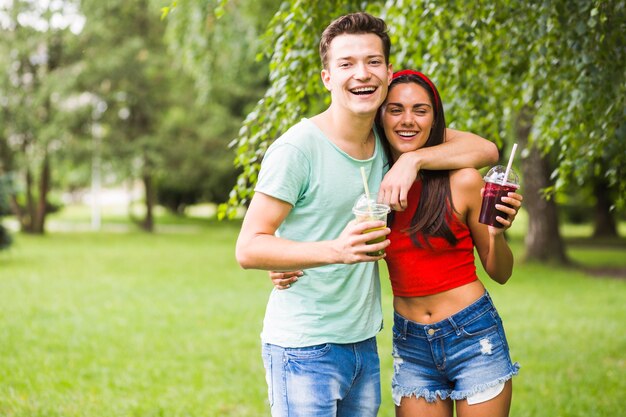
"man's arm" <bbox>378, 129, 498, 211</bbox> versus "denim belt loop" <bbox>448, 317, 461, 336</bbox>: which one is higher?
"man's arm" <bbox>378, 129, 498, 211</bbox>

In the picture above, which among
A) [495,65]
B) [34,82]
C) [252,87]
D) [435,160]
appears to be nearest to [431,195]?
[435,160]

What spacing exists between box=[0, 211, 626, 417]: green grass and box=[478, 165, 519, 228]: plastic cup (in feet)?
9.77

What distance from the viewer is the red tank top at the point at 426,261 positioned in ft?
8.53

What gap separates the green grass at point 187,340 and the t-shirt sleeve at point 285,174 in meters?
3.23

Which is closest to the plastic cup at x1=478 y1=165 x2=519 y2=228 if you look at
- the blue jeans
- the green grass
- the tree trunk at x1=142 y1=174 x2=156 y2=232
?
the blue jeans

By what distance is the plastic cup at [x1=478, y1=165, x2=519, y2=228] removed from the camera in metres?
2.51

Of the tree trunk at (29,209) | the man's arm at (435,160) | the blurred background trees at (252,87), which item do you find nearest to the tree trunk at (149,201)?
the blurred background trees at (252,87)

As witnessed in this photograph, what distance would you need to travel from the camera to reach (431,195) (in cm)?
263

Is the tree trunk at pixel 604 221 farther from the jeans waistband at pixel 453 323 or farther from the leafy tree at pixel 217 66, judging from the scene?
the jeans waistband at pixel 453 323

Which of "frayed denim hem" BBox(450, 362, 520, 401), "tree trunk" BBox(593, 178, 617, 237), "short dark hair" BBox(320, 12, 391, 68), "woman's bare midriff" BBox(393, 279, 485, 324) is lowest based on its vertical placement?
"tree trunk" BBox(593, 178, 617, 237)

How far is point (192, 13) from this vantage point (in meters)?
13.1

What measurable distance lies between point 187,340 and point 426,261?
17.5ft

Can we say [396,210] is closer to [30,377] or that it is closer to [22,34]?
[30,377]

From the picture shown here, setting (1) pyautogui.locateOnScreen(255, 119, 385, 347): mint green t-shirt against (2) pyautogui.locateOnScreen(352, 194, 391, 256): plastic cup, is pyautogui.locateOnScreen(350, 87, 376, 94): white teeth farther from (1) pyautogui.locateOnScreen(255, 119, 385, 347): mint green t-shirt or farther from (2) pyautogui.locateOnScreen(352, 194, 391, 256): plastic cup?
(2) pyautogui.locateOnScreen(352, 194, 391, 256): plastic cup
